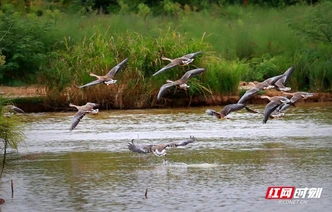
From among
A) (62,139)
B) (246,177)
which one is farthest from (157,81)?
(246,177)

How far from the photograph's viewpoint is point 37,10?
3791 cm

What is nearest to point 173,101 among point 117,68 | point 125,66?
point 125,66

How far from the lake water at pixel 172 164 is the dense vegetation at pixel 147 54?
190 centimetres

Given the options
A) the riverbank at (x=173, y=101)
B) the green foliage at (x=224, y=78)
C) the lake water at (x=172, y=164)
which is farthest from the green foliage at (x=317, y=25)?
the lake water at (x=172, y=164)

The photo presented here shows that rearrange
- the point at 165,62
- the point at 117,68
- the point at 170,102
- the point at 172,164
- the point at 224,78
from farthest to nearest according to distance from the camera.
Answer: the point at 165,62
the point at 170,102
the point at 224,78
the point at 117,68
the point at 172,164

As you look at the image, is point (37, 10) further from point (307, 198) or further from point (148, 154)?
point (307, 198)

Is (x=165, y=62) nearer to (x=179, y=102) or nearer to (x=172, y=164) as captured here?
(x=179, y=102)

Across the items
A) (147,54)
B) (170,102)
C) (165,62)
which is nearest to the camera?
(170,102)

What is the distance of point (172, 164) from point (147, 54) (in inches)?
379

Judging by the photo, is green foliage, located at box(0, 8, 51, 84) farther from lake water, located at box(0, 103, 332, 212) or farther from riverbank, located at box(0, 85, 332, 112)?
lake water, located at box(0, 103, 332, 212)

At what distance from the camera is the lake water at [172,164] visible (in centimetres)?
1403

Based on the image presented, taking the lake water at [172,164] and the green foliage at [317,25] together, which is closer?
the lake water at [172,164]

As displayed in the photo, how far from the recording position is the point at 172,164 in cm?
1712

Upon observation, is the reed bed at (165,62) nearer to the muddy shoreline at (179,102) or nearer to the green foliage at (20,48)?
the muddy shoreline at (179,102)
